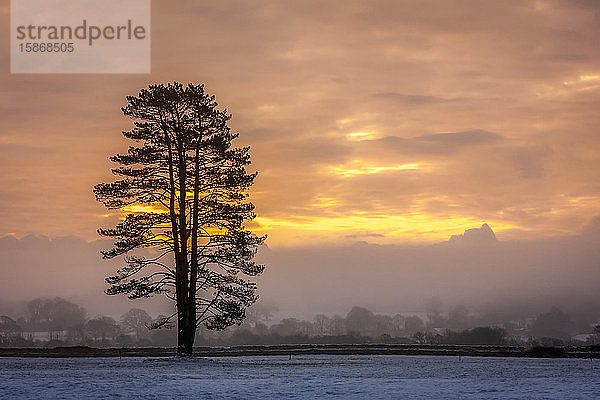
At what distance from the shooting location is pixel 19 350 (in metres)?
39.9

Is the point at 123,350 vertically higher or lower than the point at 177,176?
lower

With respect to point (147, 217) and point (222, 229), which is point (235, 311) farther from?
point (147, 217)

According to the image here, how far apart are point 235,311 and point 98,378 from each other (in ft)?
44.6

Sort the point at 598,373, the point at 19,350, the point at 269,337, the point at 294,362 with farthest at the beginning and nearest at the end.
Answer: the point at 269,337 → the point at 19,350 → the point at 294,362 → the point at 598,373

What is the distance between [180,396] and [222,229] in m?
17.1

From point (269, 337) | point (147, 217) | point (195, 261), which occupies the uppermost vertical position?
point (147, 217)

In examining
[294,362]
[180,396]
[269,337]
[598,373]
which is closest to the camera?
[180,396]

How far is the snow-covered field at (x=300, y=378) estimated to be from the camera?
2259cm

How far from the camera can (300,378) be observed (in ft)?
86.4

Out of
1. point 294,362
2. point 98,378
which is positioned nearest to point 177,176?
point 294,362

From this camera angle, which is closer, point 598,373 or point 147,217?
point 598,373

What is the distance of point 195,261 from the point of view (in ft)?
126

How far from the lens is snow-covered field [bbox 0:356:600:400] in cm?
2259

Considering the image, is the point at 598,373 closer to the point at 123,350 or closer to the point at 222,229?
the point at 222,229
